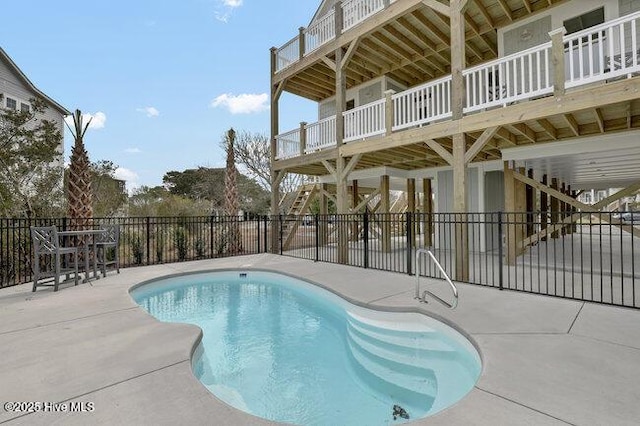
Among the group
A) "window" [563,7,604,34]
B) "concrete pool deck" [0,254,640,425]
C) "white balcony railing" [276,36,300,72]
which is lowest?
"concrete pool deck" [0,254,640,425]

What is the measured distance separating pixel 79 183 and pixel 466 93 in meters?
10.3

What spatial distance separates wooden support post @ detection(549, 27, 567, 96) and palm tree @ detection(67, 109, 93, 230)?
11.2 meters

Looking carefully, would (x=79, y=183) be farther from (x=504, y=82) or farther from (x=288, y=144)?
(x=504, y=82)

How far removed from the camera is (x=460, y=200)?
6.91 metres

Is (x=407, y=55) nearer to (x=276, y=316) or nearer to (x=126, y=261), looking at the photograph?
(x=276, y=316)

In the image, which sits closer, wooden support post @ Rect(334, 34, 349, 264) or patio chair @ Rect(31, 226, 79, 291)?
patio chair @ Rect(31, 226, 79, 291)

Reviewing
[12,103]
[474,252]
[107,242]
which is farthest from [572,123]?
[12,103]

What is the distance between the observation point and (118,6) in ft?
37.4

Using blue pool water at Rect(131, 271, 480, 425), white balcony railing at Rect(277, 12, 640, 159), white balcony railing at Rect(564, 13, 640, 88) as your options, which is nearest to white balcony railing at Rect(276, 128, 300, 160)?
white balcony railing at Rect(277, 12, 640, 159)

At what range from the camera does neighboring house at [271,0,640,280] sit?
6.25 metres

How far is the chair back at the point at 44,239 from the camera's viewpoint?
602 cm

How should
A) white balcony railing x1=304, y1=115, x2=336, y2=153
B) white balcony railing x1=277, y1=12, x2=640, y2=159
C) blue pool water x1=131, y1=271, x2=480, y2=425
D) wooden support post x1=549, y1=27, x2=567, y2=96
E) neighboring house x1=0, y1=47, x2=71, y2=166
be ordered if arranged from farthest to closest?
neighboring house x1=0, y1=47, x2=71, y2=166, white balcony railing x1=304, y1=115, x2=336, y2=153, wooden support post x1=549, y1=27, x2=567, y2=96, white balcony railing x1=277, y1=12, x2=640, y2=159, blue pool water x1=131, y1=271, x2=480, y2=425

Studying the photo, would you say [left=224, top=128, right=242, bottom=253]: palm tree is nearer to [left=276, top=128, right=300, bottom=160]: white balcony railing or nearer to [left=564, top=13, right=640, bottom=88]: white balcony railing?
[left=276, top=128, right=300, bottom=160]: white balcony railing

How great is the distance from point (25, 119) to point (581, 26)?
1680cm
